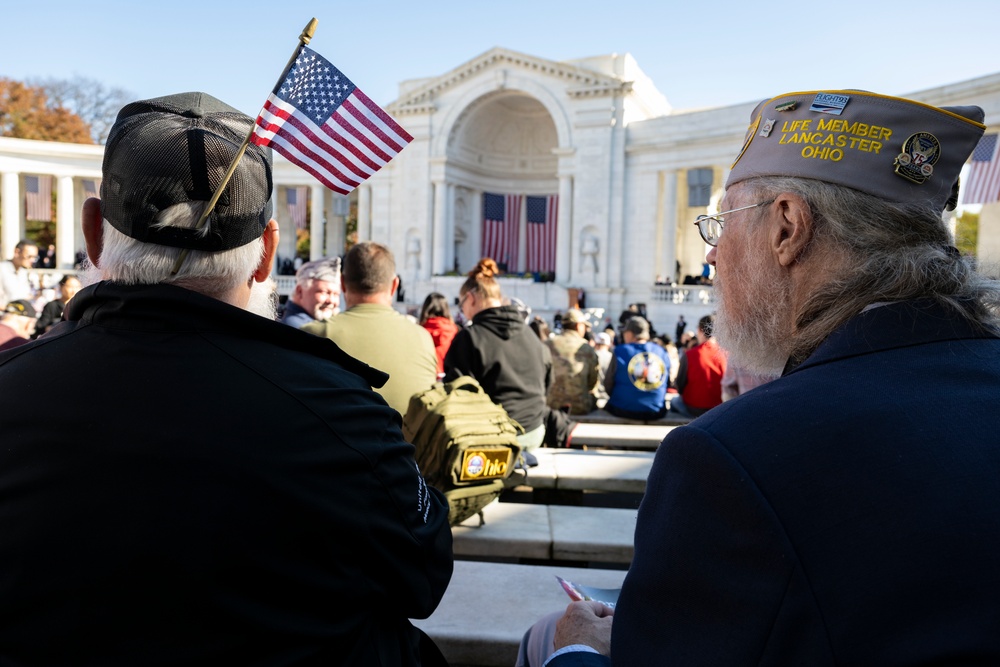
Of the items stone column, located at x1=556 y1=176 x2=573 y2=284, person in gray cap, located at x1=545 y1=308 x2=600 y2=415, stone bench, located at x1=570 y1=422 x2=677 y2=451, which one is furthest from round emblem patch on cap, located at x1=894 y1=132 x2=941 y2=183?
stone column, located at x1=556 y1=176 x2=573 y2=284

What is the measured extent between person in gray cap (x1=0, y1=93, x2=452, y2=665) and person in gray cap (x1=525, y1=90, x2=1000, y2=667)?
0.53 m

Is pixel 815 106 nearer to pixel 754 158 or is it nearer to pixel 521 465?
pixel 754 158

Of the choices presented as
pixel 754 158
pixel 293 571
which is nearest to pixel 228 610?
pixel 293 571

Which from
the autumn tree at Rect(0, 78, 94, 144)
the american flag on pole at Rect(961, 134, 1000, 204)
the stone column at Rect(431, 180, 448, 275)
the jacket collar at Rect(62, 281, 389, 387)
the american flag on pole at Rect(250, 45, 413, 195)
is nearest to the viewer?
the jacket collar at Rect(62, 281, 389, 387)

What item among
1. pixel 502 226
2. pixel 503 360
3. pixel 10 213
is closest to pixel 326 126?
pixel 503 360

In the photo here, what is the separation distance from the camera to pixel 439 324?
23.6 feet

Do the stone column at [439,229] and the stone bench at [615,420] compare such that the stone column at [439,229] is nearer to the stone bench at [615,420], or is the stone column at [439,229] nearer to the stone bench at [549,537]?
the stone bench at [615,420]

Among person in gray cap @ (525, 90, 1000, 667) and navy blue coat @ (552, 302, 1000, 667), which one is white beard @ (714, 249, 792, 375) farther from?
navy blue coat @ (552, 302, 1000, 667)

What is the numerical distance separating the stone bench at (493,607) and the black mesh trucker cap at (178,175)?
6.50 ft

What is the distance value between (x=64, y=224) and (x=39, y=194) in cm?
179

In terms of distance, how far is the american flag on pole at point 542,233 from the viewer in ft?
112

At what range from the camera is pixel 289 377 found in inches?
57.2

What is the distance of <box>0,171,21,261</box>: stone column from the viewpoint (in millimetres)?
33500

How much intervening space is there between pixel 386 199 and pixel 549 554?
106 feet
